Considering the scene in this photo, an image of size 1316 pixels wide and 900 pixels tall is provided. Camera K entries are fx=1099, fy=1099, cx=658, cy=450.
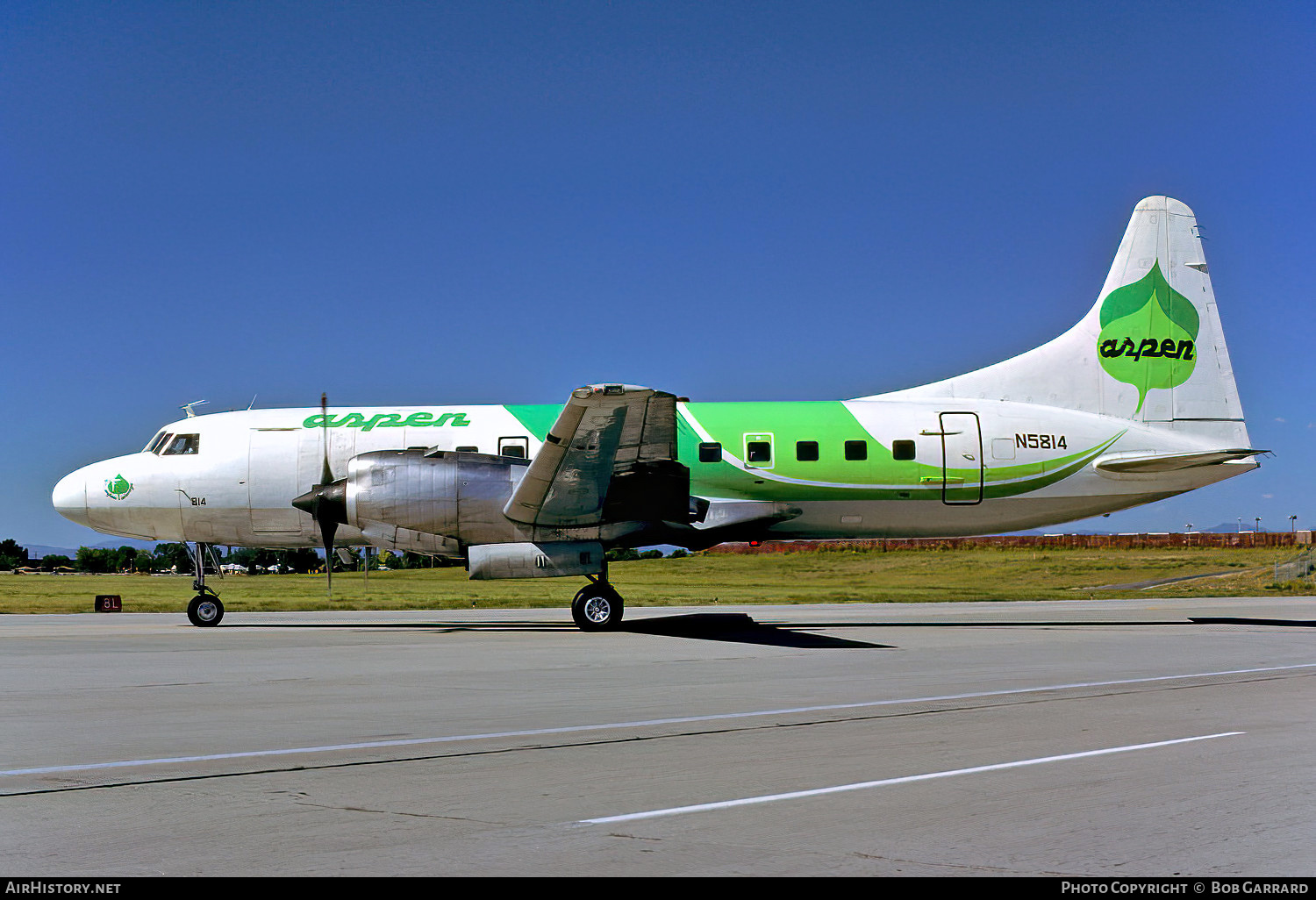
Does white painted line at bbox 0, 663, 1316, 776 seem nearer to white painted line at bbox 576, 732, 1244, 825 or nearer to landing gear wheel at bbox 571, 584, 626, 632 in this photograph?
white painted line at bbox 576, 732, 1244, 825

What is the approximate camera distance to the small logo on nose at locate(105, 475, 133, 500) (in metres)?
24.1

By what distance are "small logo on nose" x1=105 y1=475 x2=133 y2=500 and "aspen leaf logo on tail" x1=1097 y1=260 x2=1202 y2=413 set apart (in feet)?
71.9

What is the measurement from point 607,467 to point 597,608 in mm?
3627

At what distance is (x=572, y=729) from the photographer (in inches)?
370

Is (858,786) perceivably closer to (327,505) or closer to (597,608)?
(597,608)

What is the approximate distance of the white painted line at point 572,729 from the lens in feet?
24.9

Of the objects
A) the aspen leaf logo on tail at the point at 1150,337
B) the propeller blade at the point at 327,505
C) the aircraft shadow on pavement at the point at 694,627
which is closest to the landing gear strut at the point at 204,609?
the aircraft shadow on pavement at the point at 694,627

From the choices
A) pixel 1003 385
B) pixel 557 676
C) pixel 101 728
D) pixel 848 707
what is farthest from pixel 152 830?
pixel 1003 385

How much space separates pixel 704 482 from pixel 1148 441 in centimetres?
994

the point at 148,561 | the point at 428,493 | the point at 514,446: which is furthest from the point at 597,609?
the point at 148,561

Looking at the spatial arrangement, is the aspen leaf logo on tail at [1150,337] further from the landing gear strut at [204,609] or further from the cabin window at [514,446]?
the landing gear strut at [204,609]

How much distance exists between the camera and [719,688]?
41.2 ft

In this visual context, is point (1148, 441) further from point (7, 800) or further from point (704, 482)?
point (7, 800)

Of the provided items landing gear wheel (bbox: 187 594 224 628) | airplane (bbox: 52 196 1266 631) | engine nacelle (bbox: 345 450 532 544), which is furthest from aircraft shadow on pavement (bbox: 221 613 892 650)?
engine nacelle (bbox: 345 450 532 544)
